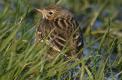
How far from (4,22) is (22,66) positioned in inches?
77.6

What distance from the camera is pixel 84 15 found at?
11781mm

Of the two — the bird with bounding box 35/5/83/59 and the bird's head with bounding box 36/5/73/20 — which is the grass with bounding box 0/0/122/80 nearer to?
the bird with bounding box 35/5/83/59

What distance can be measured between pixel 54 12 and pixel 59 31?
730mm

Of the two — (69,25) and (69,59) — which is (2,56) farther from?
(69,25)

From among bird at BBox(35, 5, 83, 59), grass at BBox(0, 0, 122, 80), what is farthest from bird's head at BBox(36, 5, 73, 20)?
grass at BBox(0, 0, 122, 80)

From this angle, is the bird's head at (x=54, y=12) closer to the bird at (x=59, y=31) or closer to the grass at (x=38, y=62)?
the bird at (x=59, y=31)

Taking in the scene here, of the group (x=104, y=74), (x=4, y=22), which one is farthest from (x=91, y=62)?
(x=4, y=22)

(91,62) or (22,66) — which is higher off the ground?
(22,66)

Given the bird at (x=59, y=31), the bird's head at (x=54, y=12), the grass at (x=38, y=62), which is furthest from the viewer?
the bird's head at (x=54, y=12)

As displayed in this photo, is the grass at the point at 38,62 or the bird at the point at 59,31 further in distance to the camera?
the bird at the point at 59,31

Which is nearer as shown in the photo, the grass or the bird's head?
the grass

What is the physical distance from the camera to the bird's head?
853 cm

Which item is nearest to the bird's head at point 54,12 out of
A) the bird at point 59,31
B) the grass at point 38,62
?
the bird at point 59,31

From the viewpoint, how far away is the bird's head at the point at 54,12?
853cm
